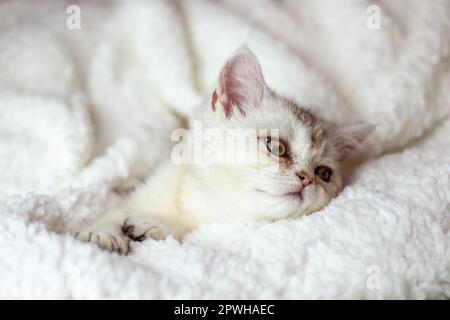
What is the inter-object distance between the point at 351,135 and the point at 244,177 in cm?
49

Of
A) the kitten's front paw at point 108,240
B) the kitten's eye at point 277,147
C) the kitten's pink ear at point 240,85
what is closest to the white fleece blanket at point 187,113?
the kitten's front paw at point 108,240

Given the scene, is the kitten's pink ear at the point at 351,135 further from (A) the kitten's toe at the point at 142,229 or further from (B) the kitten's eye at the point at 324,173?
(A) the kitten's toe at the point at 142,229

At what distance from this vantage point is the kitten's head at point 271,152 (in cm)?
117

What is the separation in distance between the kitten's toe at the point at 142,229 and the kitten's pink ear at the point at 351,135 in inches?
24.3

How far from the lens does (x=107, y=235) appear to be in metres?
1.15

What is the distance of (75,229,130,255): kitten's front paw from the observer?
111 centimetres

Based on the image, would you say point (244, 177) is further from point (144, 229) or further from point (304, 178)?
point (144, 229)

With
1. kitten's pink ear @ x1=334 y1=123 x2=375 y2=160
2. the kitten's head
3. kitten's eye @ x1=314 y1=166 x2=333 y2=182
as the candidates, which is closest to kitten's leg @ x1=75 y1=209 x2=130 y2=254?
the kitten's head

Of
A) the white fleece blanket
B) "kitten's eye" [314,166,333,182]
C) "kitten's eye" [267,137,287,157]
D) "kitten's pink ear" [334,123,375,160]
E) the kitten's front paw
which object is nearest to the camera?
the white fleece blanket

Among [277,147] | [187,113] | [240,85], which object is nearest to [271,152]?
[277,147]

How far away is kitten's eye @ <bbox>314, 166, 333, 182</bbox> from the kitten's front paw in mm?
559

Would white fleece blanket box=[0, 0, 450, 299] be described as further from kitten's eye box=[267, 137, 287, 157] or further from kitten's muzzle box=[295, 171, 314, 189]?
kitten's eye box=[267, 137, 287, 157]

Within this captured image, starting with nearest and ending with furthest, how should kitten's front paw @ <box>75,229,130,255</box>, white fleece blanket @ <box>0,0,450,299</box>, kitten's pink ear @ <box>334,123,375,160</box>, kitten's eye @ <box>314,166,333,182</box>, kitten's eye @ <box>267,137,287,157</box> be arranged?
white fleece blanket @ <box>0,0,450,299</box> → kitten's front paw @ <box>75,229,130,255</box> → kitten's eye @ <box>267,137,287,157</box> → kitten's eye @ <box>314,166,333,182</box> → kitten's pink ear @ <box>334,123,375,160</box>
